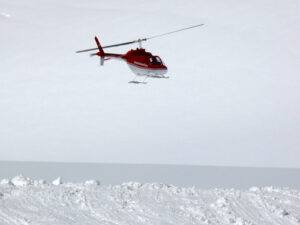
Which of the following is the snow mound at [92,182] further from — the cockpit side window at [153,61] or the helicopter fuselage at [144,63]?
the cockpit side window at [153,61]

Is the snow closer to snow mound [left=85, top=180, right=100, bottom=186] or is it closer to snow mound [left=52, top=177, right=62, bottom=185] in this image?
snow mound [left=85, top=180, right=100, bottom=186]

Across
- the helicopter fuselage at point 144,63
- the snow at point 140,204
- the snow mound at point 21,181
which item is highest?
the helicopter fuselage at point 144,63

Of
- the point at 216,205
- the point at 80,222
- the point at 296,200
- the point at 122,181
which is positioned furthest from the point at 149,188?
the point at 296,200

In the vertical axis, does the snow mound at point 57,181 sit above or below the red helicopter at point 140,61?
below

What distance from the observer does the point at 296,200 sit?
4522 centimetres

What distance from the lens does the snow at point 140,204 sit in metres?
39.0

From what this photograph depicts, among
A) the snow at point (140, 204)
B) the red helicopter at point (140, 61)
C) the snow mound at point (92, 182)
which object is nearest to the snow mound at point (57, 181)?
the snow at point (140, 204)

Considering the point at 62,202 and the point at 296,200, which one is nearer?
the point at 62,202

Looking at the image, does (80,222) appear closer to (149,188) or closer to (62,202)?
(62,202)

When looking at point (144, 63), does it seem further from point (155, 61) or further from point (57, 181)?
point (57, 181)

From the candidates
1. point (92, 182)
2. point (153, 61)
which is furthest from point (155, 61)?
point (92, 182)

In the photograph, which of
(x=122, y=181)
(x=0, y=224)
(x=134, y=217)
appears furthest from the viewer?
(x=122, y=181)

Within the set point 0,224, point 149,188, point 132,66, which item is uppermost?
point 132,66

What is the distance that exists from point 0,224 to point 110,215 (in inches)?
336
